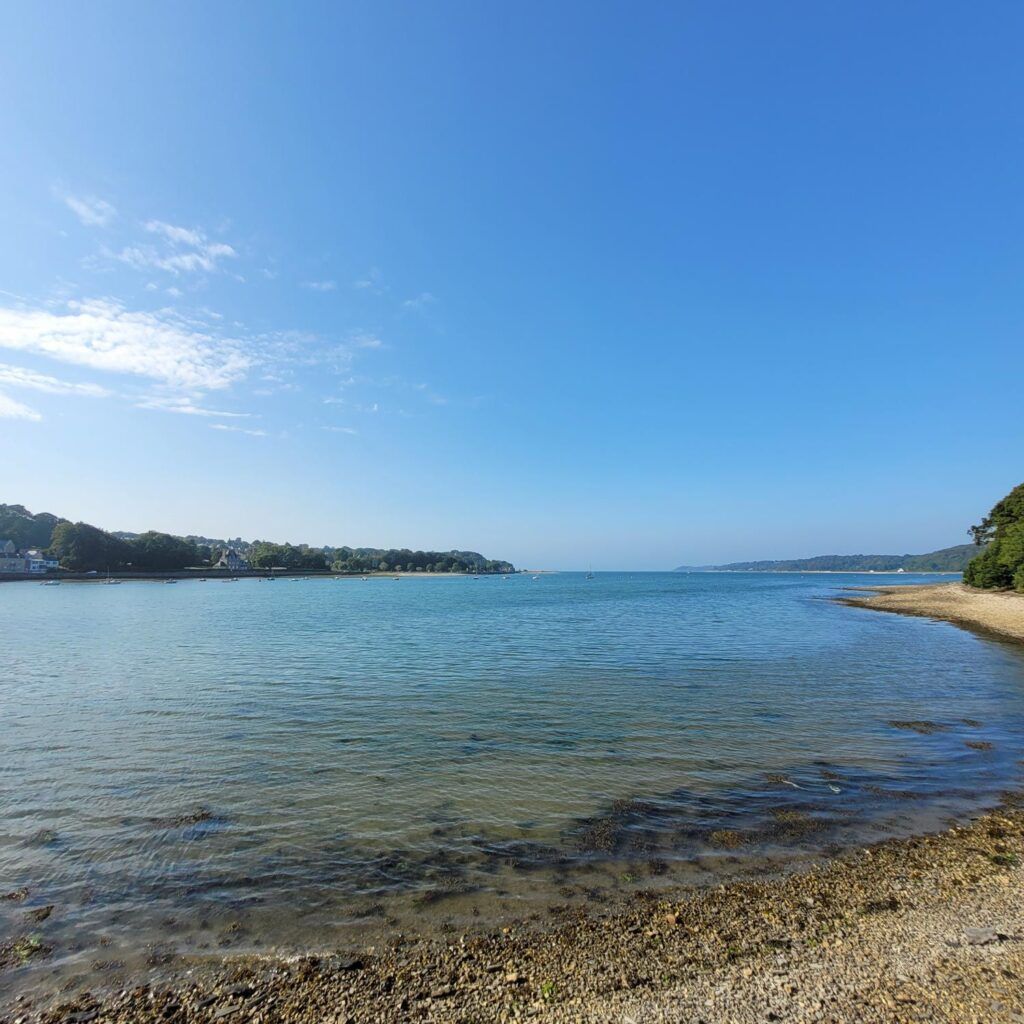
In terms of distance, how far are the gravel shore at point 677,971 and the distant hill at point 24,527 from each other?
746 feet

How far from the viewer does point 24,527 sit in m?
181

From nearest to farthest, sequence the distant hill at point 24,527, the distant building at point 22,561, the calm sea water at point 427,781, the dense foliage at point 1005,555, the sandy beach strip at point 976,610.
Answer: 1. the calm sea water at point 427,781
2. the sandy beach strip at point 976,610
3. the dense foliage at point 1005,555
4. the distant building at point 22,561
5. the distant hill at point 24,527

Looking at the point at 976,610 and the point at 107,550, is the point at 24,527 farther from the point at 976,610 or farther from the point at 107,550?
the point at 976,610

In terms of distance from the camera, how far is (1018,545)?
5716 centimetres

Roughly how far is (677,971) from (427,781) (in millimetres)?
6740

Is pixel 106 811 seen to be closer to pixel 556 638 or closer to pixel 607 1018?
pixel 607 1018

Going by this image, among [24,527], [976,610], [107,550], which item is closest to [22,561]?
[107,550]

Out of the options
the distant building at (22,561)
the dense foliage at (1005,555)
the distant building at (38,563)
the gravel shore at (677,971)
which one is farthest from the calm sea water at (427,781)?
the distant building at (38,563)

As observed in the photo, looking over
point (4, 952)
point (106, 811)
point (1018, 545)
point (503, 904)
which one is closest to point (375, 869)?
point (503, 904)

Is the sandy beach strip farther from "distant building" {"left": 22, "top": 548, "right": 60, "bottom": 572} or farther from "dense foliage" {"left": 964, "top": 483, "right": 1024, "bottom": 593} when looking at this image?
"distant building" {"left": 22, "top": 548, "right": 60, "bottom": 572}

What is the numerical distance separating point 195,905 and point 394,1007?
351cm

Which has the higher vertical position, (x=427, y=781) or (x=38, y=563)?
(x=38, y=563)

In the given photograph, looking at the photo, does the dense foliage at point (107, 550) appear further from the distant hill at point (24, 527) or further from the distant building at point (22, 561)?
the distant hill at point (24, 527)

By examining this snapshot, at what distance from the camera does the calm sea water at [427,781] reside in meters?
6.88
